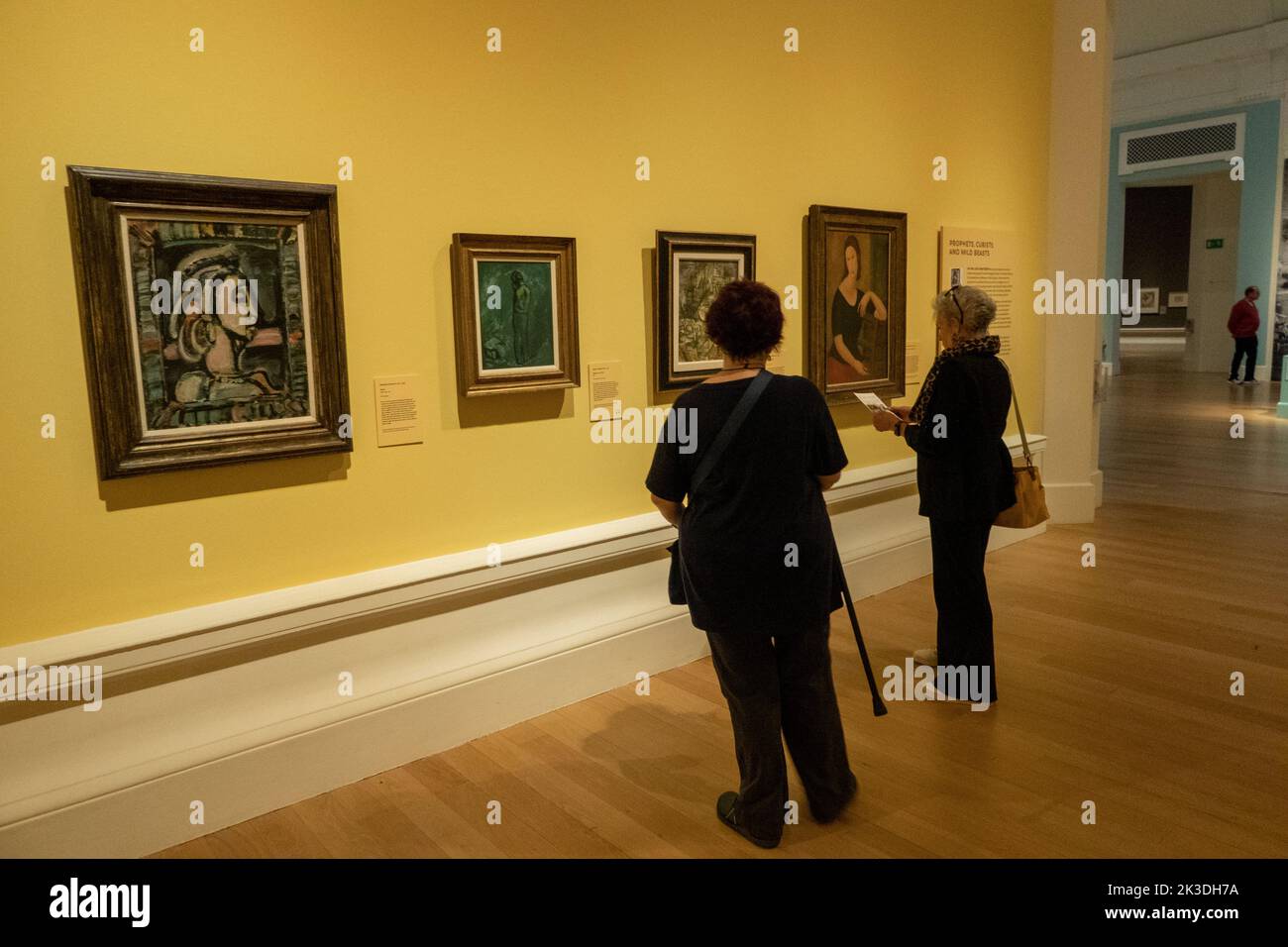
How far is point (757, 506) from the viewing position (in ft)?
11.1

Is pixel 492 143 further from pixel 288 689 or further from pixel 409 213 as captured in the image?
pixel 288 689

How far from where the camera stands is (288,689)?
413cm

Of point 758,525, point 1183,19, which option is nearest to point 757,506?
point 758,525

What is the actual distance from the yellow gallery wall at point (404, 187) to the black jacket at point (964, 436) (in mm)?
1568

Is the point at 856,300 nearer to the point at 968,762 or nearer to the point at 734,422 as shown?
the point at 968,762

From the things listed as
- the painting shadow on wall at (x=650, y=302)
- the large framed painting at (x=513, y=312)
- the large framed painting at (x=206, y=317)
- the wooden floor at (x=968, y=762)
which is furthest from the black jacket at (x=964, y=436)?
the large framed painting at (x=206, y=317)

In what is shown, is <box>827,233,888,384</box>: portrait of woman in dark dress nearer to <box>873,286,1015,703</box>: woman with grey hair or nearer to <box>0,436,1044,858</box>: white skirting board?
<box>873,286,1015,703</box>: woman with grey hair

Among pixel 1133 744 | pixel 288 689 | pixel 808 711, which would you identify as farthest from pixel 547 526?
pixel 1133 744

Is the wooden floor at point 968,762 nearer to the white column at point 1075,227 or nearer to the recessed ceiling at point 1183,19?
the white column at point 1075,227

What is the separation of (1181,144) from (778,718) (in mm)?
21620

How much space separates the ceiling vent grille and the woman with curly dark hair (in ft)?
67.9

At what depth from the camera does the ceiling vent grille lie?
64.3ft

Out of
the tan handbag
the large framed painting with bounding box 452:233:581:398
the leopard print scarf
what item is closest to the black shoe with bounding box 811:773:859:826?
the tan handbag

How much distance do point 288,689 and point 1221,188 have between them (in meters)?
26.1
